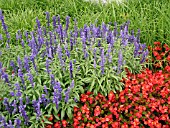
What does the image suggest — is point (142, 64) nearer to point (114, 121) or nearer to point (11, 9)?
point (114, 121)

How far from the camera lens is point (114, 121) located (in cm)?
371

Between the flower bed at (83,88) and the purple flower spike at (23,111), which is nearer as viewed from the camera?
the purple flower spike at (23,111)

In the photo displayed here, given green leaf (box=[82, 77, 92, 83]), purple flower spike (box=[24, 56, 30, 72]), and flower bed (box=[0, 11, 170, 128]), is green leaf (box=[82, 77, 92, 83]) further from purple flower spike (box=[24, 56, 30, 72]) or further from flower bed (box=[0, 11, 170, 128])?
purple flower spike (box=[24, 56, 30, 72])

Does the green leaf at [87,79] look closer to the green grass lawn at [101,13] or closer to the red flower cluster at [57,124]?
the red flower cluster at [57,124]

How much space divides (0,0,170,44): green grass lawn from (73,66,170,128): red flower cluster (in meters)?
1.13

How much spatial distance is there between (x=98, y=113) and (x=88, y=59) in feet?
2.27

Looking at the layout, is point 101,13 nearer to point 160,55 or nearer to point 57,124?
point 160,55

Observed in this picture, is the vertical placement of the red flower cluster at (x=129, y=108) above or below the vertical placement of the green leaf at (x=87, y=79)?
below

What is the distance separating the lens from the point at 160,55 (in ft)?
15.3

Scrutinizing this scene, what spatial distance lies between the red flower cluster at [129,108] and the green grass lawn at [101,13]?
1.13 metres

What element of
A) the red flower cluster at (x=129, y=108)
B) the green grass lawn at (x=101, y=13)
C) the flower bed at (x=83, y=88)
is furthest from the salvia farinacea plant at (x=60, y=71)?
the green grass lawn at (x=101, y=13)

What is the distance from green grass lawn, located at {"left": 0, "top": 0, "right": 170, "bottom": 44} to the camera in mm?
5008

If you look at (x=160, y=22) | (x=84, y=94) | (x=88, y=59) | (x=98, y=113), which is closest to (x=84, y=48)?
(x=88, y=59)

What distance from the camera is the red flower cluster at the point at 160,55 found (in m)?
4.51
